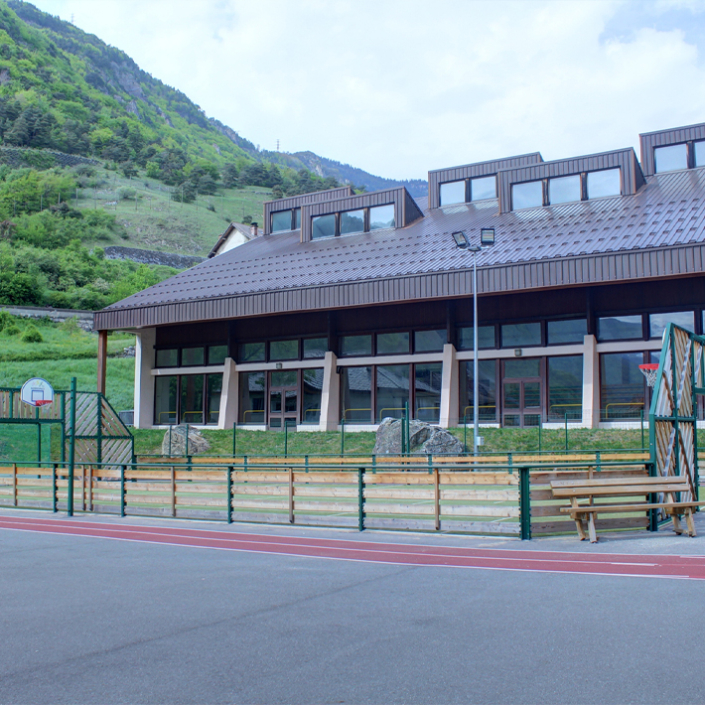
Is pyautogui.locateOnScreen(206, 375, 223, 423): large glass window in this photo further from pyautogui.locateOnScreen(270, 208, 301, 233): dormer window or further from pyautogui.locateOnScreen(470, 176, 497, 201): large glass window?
pyautogui.locateOnScreen(470, 176, 497, 201): large glass window

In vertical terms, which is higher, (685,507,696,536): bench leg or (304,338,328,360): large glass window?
(304,338,328,360): large glass window

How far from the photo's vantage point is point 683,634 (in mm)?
6422

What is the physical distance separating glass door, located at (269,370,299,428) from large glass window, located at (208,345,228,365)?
3414mm

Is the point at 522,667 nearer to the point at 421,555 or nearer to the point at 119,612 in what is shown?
the point at 119,612

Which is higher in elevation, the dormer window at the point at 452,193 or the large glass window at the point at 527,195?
the dormer window at the point at 452,193

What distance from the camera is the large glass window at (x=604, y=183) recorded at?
128 ft

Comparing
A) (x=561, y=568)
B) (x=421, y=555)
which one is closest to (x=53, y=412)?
(x=421, y=555)

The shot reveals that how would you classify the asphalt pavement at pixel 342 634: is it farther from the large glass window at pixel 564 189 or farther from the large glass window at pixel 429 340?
the large glass window at pixel 564 189

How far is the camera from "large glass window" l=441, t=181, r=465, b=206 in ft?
154

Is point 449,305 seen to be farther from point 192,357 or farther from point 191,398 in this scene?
point 191,398

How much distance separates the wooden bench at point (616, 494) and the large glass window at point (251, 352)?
30.3 meters

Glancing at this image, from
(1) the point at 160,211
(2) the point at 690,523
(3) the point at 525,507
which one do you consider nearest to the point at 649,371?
(2) the point at 690,523

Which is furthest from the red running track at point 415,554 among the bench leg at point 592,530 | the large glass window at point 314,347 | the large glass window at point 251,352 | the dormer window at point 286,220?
the dormer window at point 286,220

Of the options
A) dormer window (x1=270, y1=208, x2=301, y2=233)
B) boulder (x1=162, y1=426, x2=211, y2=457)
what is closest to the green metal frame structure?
boulder (x1=162, y1=426, x2=211, y2=457)
